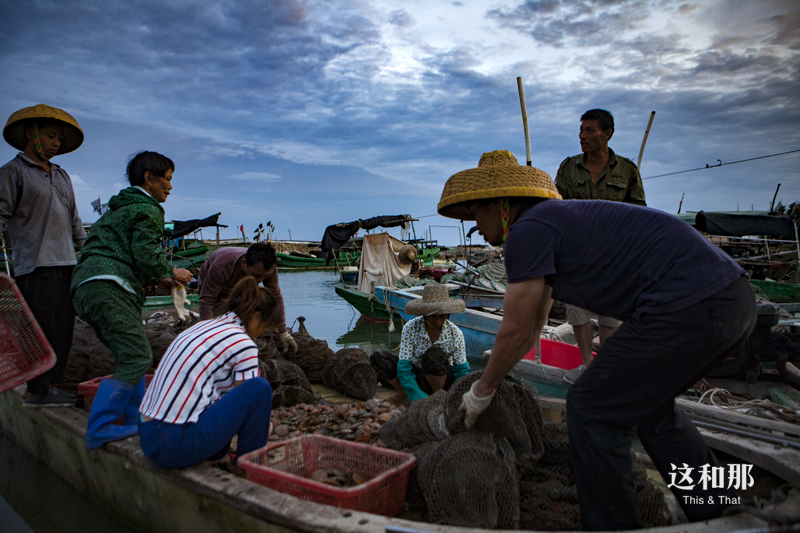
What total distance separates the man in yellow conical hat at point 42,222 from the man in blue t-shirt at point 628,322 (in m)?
3.22

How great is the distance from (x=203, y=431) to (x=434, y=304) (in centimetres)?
242

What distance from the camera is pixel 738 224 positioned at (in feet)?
42.0

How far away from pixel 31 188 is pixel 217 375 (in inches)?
89.6

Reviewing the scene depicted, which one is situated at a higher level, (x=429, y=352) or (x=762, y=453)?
(x=429, y=352)

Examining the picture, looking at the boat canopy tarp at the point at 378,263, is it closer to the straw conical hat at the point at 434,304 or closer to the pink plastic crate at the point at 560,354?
the pink plastic crate at the point at 560,354

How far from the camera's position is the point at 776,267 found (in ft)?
50.2

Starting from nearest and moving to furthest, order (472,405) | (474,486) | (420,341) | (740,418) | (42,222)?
(474,486), (472,405), (740,418), (42,222), (420,341)

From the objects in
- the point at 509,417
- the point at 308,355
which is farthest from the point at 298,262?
the point at 509,417

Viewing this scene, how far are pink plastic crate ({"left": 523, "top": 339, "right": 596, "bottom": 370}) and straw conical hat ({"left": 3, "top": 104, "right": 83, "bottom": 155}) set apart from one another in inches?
179

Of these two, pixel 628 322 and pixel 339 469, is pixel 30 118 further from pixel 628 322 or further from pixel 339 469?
pixel 628 322

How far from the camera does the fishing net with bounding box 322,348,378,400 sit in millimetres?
4650

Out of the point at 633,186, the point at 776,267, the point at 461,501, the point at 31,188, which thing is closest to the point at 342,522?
the point at 461,501

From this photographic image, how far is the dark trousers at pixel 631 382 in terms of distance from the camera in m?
1.55

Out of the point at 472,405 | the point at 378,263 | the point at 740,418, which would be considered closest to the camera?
the point at 472,405
